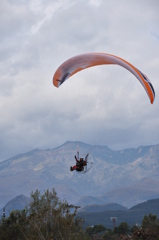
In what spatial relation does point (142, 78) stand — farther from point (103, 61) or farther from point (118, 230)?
point (118, 230)

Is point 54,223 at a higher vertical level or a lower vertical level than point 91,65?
lower

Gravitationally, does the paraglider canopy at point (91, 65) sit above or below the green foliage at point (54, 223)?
above

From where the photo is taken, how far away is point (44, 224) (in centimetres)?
3516

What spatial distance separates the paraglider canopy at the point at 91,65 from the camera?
123ft

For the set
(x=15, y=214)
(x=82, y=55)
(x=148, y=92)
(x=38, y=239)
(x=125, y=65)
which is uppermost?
(x=82, y=55)

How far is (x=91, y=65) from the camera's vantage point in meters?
44.5

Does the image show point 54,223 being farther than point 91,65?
No

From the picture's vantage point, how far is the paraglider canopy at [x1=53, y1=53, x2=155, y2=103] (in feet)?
123

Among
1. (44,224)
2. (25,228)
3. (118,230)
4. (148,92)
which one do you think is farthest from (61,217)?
(118,230)

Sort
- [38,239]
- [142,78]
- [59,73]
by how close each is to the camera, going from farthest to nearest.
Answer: [59,73] → [142,78] → [38,239]

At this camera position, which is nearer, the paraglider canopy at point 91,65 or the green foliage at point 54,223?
the green foliage at point 54,223

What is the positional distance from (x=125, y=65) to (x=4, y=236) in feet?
68.5

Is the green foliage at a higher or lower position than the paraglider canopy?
lower

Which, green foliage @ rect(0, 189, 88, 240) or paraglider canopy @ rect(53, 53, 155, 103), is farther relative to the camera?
paraglider canopy @ rect(53, 53, 155, 103)
